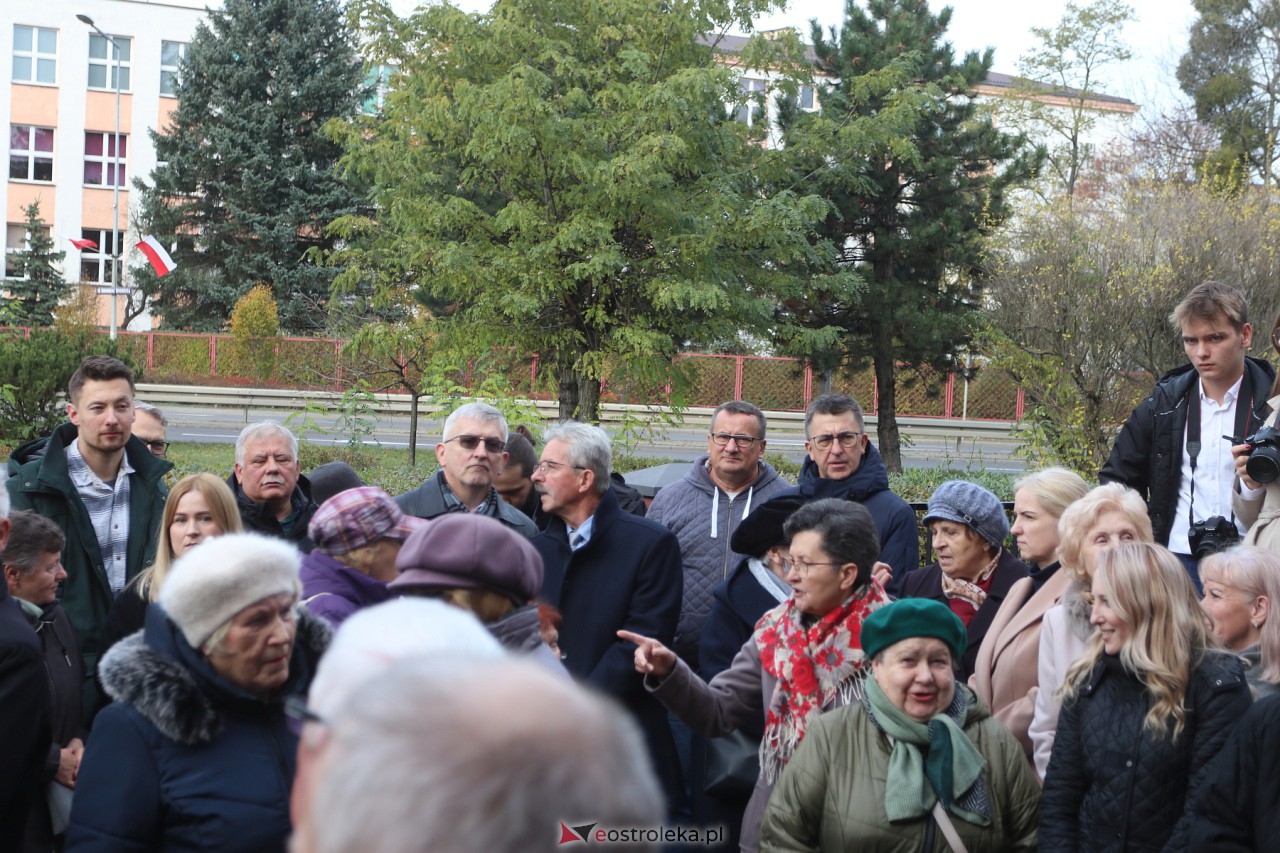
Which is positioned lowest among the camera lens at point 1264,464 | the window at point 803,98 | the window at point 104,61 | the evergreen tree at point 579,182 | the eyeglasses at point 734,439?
the eyeglasses at point 734,439

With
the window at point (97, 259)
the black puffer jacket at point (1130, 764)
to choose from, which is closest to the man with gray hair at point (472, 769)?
the black puffer jacket at point (1130, 764)

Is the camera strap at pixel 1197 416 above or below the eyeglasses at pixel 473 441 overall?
above

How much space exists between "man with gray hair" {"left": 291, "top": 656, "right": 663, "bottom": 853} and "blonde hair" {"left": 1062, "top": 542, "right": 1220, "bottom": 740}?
9.03 ft

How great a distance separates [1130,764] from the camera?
3.56 m

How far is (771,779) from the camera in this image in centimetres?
408

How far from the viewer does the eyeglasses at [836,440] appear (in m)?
5.90

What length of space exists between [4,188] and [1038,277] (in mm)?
44029

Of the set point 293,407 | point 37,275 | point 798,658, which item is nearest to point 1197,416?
point 798,658

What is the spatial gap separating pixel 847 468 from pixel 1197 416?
5.08 feet

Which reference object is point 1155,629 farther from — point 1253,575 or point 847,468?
point 847,468

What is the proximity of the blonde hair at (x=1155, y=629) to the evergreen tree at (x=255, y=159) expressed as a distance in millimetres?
35169

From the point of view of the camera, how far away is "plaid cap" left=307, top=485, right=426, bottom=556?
11.7ft

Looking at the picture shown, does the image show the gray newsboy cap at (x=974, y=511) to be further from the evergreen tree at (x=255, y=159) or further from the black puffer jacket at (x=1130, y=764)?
the evergreen tree at (x=255, y=159)

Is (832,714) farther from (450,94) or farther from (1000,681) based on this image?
(450,94)
